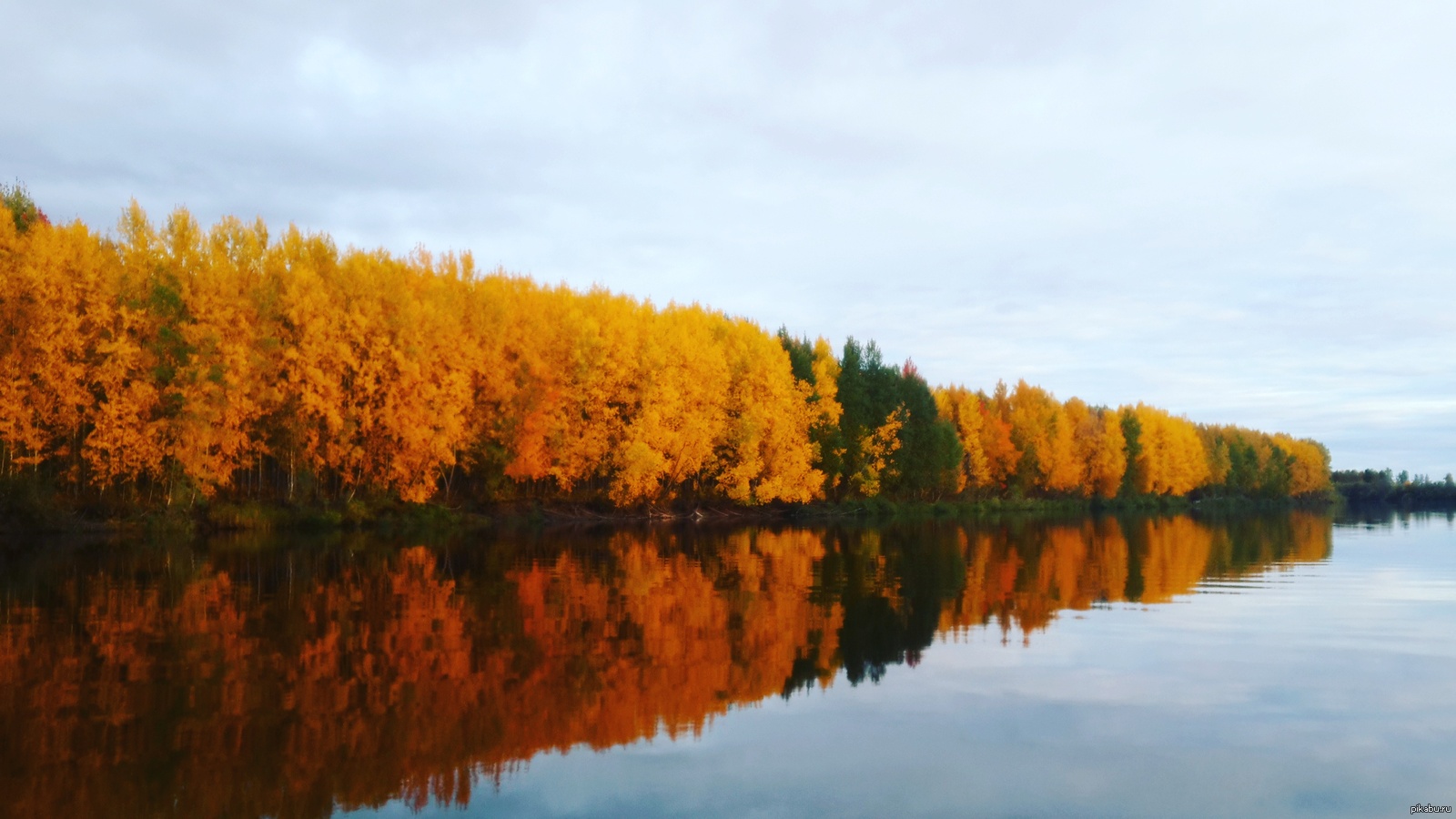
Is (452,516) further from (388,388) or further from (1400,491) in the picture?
(1400,491)

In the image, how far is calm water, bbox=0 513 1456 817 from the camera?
27.6 ft

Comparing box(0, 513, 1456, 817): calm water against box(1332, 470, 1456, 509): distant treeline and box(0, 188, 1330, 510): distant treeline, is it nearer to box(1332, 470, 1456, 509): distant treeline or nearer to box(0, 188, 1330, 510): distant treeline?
box(0, 188, 1330, 510): distant treeline

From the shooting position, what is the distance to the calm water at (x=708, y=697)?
27.6 ft

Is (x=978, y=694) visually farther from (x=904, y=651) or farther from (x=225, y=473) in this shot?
(x=225, y=473)

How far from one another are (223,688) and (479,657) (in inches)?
130

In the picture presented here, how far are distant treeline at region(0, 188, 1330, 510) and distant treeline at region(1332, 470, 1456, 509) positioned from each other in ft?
384

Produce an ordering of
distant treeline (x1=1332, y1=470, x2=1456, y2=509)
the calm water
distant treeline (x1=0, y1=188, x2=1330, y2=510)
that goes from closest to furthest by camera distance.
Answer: the calm water
distant treeline (x1=0, y1=188, x2=1330, y2=510)
distant treeline (x1=1332, y1=470, x2=1456, y2=509)

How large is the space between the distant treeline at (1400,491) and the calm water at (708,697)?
163 meters

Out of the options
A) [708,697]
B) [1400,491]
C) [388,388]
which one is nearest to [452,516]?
[388,388]

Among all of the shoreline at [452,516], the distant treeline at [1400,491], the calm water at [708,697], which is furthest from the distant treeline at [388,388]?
the distant treeline at [1400,491]

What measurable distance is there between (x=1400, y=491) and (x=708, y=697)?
194 m

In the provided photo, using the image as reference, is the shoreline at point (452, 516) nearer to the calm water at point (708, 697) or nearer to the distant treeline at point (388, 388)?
the distant treeline at point (388, 388)

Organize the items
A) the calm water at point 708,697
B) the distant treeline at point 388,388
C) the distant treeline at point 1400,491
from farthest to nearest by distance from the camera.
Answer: the distant treeline at point 1400,491 < the distant treeline at point 388,388 < the calm water at point 708,697

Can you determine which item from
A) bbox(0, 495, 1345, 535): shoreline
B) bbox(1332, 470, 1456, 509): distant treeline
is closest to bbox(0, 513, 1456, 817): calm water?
bbox(0, 495, 1345, 535): shoreline
